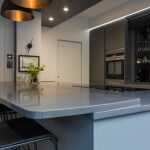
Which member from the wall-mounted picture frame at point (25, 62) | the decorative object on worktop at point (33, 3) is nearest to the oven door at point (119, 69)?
the wall-mounted picture frame at point (25, 62)

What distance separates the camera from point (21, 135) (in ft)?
3.28

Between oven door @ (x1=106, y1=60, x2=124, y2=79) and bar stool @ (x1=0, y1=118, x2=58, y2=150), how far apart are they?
3332 mm

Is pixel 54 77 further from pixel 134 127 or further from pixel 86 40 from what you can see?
pixel 134 127

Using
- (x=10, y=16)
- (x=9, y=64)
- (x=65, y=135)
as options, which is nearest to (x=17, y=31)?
(x=9, y=64)

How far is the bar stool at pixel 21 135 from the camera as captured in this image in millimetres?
913

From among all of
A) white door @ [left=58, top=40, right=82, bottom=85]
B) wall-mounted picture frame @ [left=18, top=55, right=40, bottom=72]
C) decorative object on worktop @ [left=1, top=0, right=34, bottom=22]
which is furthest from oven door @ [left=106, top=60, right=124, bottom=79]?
decorative object on worktop @ [left=1, top=0, right=34, bottom=22]

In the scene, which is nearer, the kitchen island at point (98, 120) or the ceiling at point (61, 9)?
the kitchen island at point (98, 120)

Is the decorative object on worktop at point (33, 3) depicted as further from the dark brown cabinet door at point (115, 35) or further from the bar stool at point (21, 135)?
the dark brown cabinet door at point (115, 35)

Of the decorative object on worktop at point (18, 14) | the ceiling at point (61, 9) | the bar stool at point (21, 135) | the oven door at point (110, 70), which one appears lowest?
the bar stool at point (21, 135)

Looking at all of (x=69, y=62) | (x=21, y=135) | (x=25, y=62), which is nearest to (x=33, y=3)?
(x=21, y=135)

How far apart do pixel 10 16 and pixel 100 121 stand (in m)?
2.27

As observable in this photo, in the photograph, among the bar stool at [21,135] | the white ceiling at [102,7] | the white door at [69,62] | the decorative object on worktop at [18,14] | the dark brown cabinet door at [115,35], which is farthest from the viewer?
the white door at [69,62]

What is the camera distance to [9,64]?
419cm

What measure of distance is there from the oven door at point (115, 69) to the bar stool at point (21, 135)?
3.33 meters
